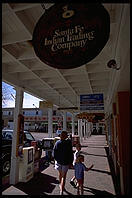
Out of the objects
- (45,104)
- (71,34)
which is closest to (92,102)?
(45,104)

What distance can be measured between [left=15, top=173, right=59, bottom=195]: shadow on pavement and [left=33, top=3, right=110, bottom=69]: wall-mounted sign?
3629 millimetres

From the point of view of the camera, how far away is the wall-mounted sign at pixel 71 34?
2238mm

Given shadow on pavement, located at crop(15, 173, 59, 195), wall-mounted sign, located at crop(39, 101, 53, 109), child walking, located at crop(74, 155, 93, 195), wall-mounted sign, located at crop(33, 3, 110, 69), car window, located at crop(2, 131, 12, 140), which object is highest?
wall-mounted sign, located at crop(33, 3, 110, 69)

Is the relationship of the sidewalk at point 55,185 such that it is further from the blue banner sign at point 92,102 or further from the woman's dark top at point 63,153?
the blue banner sign at point 92,102

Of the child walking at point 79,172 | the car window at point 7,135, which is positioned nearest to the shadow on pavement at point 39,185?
the child walking at point 79,172

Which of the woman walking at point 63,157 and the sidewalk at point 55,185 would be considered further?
the sidewalk at point 55,185

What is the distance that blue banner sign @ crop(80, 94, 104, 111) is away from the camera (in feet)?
28.3

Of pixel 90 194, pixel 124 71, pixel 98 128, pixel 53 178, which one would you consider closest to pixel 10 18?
pixel 124 71

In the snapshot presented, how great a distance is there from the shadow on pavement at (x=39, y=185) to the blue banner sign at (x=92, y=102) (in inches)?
172

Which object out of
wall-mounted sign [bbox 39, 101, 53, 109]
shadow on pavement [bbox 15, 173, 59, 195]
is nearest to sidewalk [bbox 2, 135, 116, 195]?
shadow on pavement [bbox 15, 173, 59, 195]

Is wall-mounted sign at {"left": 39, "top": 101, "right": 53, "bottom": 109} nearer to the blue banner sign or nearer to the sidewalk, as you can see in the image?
the blue banner sign

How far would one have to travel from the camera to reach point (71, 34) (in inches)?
95.9

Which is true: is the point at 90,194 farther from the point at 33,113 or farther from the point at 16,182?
the point at 33,113

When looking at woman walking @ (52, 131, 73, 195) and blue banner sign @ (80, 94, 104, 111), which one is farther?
blue banner sign @ (80, 94, 104, 111)
